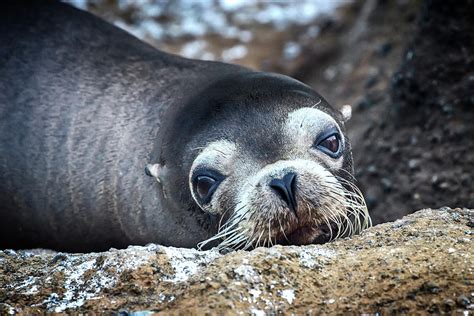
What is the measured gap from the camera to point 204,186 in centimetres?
455

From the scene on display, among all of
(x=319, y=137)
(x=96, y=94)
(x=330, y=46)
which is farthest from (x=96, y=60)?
(x=330, y=46)

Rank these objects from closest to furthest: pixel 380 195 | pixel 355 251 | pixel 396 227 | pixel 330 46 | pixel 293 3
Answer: pixel 355 251
pixel 396 227
pixel 380 195
pixel 330 46
pixel 293 3

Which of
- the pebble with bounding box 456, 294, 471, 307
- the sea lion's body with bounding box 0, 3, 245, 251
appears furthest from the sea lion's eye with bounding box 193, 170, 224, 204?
the pebble with bounding box 456, 294, 471, 307

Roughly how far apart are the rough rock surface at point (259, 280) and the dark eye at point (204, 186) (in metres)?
0.92

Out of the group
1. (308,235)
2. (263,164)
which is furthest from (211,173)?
(308,235)

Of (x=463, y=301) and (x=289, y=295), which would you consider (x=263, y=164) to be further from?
(x=463, y=301)

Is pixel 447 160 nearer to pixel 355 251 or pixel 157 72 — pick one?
pixel 157 72

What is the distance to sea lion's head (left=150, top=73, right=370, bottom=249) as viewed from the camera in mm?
4062

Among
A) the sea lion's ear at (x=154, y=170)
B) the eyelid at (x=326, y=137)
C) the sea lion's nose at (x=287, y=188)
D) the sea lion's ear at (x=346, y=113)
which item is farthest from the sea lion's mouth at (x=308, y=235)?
the sea lion's ear at (x=346, y=113)

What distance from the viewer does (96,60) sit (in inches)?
237

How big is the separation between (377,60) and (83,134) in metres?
4.30

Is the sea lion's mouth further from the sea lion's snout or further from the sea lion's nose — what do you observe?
the sea lion's nose

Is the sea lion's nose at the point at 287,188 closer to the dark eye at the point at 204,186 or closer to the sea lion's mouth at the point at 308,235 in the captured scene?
the sea lion's mouth at the point at 308,235

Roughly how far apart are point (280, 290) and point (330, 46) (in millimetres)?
7359
